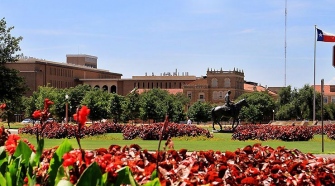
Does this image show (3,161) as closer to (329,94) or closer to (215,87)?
(215,87)

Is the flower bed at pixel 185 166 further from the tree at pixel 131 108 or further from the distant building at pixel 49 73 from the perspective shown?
the distant building at pixel 49 73

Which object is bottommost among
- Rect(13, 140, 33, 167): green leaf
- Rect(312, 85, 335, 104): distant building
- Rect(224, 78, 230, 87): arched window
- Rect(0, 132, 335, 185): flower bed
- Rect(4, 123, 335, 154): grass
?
Rect(4, 123, 335, 154): grass

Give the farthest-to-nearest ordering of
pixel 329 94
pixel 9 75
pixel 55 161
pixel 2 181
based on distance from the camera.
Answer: pixel 329 94 < pixel 9 75 < pixel 55 161 < pixel 2 181

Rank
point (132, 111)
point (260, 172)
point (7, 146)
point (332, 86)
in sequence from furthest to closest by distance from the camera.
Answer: point (332, 86), point (132, 111), point (260, 172), point (7, 146)

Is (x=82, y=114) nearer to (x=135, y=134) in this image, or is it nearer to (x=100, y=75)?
(x=135, y=134)

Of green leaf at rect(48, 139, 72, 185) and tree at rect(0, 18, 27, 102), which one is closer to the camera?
green leaf at rect(48, 139, 72, 185)

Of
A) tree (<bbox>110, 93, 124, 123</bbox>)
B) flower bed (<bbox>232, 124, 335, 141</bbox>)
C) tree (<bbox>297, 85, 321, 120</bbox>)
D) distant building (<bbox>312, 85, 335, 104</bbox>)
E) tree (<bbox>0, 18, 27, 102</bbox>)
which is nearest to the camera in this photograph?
flower bed (<bbox>232, 124, 335, 141</bbox>)

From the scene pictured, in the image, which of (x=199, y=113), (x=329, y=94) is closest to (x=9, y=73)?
(x=199, y=113)

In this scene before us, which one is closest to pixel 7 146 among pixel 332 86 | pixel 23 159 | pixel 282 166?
pixel 23 159

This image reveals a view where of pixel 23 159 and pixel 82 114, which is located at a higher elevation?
pixel 82 114

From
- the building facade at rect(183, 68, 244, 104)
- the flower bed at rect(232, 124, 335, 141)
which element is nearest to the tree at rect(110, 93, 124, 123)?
the building facade at rect(183, 68, 244, 104)

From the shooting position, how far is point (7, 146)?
4.81 metres

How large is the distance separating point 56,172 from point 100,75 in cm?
16945

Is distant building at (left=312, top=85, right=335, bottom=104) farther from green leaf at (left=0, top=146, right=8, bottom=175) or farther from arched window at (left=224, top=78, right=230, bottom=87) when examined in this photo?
green leaf at (left=0, top=146, right=8, bottom=175)
